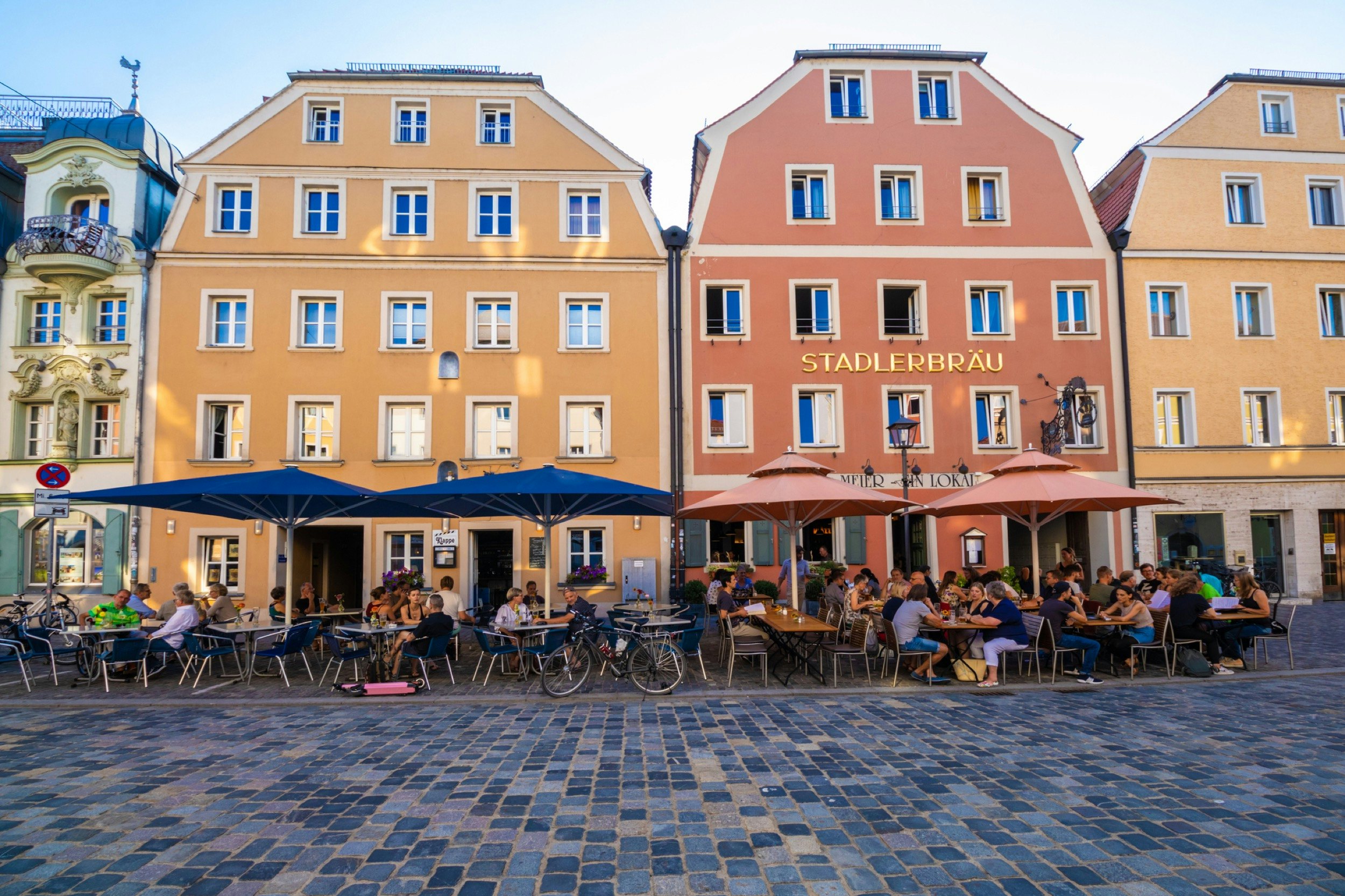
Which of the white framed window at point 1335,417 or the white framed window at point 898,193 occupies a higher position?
the white framed window at point 898,193

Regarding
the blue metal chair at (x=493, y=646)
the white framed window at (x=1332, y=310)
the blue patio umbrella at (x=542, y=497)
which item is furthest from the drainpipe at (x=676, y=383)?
the white framed window at (x=1332, y=310)

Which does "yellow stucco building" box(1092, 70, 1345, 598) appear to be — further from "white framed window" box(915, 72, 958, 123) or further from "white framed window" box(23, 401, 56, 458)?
"white framed window" box(23, 401, 56, 458)


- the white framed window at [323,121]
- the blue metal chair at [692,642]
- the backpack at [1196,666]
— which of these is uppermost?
the white framed window at [323,121]

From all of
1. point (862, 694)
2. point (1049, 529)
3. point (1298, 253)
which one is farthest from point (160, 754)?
point (1298, 253)

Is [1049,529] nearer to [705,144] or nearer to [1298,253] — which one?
[1298,253]

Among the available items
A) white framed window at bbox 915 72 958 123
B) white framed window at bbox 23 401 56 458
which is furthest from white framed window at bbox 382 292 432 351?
white framed window at bbox 915 72 958 123

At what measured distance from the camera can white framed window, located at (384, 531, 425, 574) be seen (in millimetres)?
18734

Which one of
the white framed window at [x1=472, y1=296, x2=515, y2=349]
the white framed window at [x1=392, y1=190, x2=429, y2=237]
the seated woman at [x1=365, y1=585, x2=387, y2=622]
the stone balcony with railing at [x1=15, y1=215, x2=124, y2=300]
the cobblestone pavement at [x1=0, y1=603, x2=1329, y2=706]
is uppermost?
the white framed window at [x1=392, y1=190, x2=429, y2=237]

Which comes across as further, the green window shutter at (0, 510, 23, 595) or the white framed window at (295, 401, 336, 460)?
the white framed window at (295, 401, 336, 460)

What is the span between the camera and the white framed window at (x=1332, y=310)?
2103cm

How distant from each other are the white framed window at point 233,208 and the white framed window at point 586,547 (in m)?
11.6

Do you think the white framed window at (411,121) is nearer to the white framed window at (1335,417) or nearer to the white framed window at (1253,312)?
the white framed window at (1253,312)

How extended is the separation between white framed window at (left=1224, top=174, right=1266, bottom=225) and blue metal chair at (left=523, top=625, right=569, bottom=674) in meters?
22.2

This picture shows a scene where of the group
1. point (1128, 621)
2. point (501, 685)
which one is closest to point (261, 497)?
point (501, 685)
